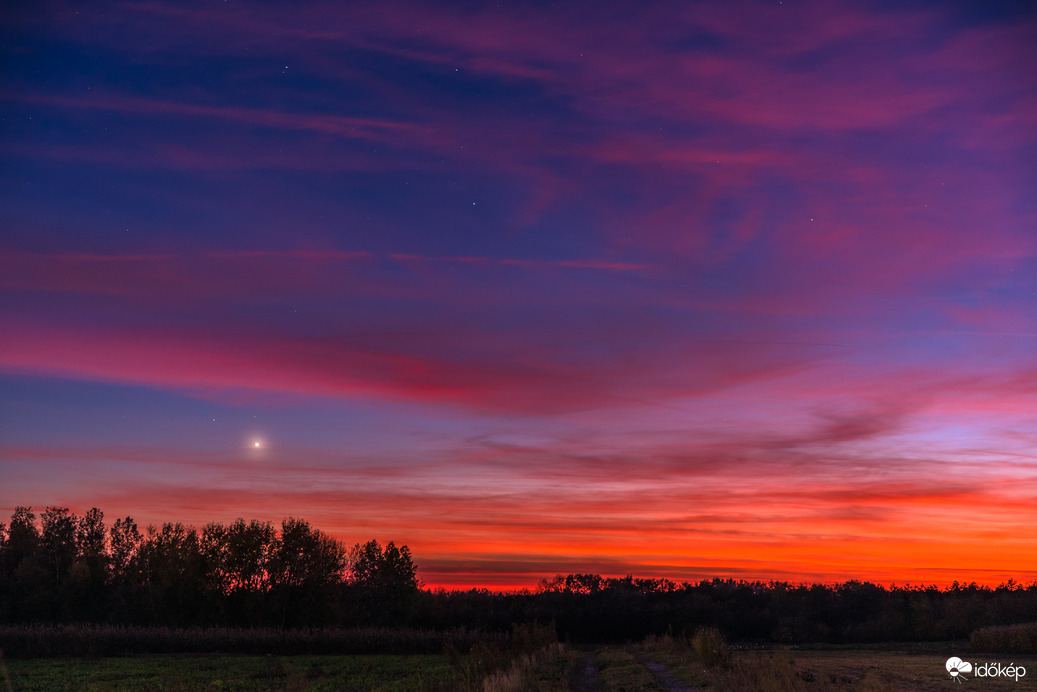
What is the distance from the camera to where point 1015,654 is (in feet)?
209

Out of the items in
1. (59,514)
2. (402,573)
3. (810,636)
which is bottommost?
(810,636)

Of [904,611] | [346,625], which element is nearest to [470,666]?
[346,625]

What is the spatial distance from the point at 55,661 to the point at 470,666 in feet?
110

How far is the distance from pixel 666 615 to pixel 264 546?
155 ft

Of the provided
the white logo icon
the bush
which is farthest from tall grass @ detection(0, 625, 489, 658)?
the white logo icon

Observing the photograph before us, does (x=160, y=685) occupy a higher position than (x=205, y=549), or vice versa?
(x=205, y=549)

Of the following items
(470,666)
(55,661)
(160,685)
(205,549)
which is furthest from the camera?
(205,549)

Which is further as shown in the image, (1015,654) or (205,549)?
(205,549)

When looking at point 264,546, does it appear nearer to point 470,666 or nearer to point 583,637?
point 583,637

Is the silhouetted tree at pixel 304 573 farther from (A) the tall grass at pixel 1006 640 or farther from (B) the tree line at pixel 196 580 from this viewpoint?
(A) the tall grass at pixel 1006 640

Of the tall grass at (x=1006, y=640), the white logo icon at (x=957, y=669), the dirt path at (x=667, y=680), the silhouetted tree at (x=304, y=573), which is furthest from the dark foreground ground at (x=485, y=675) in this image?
the silhouetted tree at (x=304, y=573)

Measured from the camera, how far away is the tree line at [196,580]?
271ft

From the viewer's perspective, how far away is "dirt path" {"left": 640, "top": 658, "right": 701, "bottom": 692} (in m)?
32.3

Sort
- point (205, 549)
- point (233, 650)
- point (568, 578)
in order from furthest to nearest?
1. point (568, 578)
2. point (205, 549)
3. point (233, 650)
